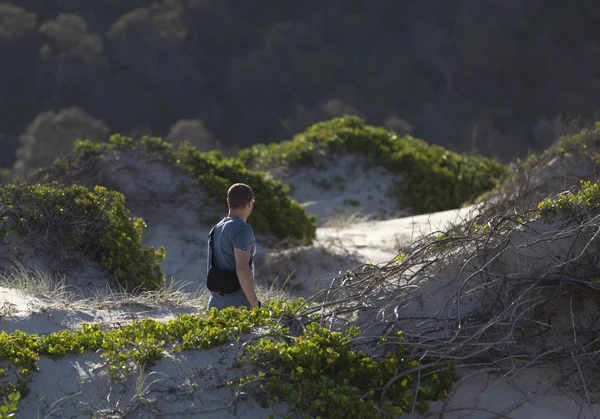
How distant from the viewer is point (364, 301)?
4848 mm

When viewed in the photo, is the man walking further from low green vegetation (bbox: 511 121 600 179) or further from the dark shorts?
low green vegetation (bbox: 511 121 600 179)

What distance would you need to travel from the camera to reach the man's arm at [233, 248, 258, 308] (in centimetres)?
511

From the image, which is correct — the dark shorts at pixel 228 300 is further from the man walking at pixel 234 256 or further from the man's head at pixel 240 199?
the man's head at pixel 240 199

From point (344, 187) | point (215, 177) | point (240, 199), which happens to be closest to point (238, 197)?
point (240, 199)

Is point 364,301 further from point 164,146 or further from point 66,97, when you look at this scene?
point 66,97

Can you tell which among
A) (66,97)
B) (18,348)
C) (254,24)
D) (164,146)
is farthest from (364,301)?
(254,24)

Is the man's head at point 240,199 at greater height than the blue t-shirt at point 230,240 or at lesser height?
greater

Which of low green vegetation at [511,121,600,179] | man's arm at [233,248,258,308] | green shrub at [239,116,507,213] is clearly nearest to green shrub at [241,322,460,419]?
man's arm at [233,248,258,308]

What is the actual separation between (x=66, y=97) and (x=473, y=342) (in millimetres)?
31688

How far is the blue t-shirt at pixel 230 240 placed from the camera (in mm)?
5117

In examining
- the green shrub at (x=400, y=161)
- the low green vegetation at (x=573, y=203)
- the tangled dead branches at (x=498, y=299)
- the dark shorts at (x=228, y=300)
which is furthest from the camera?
the green shrub at (x=400, y=161)

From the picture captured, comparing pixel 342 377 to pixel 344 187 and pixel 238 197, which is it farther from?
pixel 344 187

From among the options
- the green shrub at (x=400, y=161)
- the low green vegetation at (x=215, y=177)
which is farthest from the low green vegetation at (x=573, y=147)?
the low green vegetation at (x=215, y=177)

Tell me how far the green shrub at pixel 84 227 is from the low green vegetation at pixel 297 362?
8.12 feet
